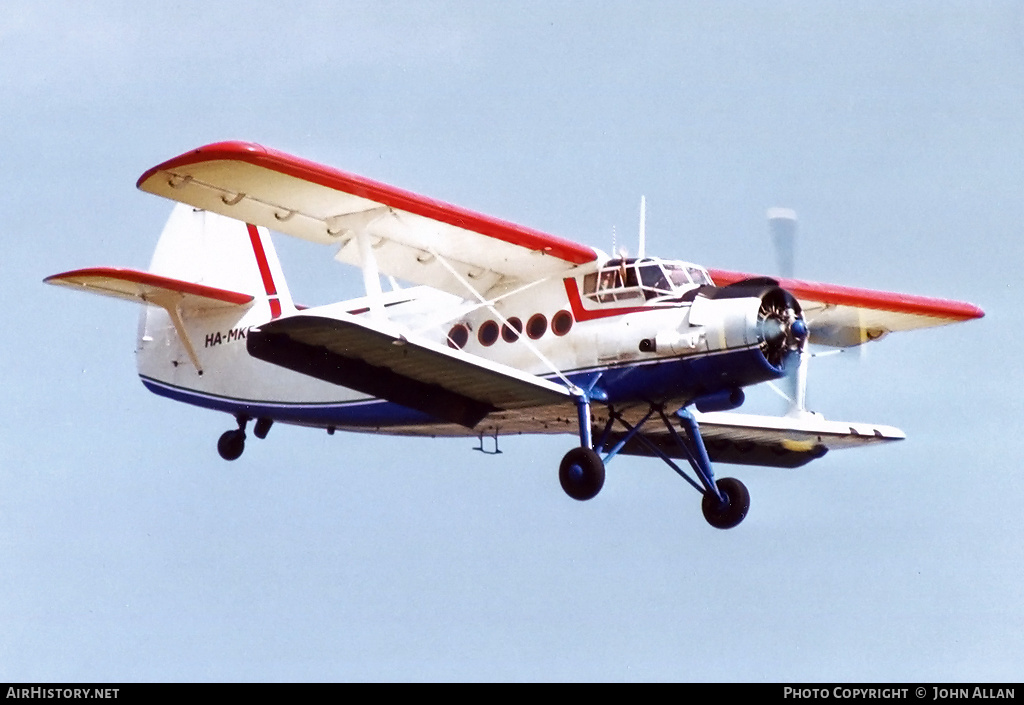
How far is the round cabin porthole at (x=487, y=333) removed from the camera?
71.3 ft

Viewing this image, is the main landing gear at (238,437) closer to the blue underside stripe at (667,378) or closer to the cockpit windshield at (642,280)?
the blue underside stripe at (667,378)

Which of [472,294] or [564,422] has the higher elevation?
[472,294]

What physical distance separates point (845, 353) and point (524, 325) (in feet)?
12.3

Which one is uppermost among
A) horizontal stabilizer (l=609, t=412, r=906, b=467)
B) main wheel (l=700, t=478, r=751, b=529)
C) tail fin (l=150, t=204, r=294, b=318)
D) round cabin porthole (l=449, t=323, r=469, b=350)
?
tail fin (l=150, t=204, r=294, b=318)

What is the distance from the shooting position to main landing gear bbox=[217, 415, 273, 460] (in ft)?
80.0

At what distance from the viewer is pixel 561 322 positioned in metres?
21.3

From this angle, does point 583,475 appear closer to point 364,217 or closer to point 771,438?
point 364,217

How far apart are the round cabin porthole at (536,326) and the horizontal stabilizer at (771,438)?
2.08 m

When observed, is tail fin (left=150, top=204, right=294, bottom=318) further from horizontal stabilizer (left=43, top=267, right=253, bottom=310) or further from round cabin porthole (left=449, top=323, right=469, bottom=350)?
round cabin porthole (left=449, top=323, right=469, bottom=350)

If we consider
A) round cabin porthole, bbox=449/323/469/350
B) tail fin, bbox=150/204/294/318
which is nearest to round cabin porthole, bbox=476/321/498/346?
round cabin porthole, bbox=449/323/469/350

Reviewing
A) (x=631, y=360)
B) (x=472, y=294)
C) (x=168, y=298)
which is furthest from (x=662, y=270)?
(x=168, y=298)

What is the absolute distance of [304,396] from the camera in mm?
23688

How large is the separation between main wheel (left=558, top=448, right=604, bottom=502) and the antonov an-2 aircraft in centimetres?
2

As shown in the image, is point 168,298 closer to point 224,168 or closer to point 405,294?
point 405,294
